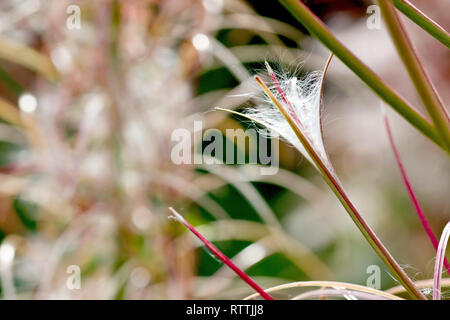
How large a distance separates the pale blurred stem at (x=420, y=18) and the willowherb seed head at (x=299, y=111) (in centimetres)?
3

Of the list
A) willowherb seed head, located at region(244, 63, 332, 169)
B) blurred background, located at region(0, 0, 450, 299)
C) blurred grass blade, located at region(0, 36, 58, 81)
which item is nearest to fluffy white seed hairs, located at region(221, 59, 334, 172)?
willowherb seed head, located at region(244, 63, 332, 169)

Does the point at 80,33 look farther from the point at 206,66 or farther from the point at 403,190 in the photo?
the point at 403,190

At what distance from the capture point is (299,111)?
17 centimetres

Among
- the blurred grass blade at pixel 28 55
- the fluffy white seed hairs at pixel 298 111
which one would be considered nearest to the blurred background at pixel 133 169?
the blurred grass blade at pixel 28 55

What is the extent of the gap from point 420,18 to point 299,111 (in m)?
0.05

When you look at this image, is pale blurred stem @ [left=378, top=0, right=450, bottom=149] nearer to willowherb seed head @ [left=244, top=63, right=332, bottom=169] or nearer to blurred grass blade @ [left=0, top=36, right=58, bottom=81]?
willowherb seed head @ [left=244, top=63, right=332, bottom=169]

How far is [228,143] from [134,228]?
0.17 m

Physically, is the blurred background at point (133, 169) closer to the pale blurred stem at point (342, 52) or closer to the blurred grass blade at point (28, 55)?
the blurred grass blade at point (28, 55)

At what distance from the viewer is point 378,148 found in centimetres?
77

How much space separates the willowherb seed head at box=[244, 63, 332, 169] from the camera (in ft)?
0.50

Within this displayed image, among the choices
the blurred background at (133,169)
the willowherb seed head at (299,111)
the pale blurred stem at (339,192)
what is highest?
the blurred background at (133,169)

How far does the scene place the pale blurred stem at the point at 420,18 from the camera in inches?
5.1

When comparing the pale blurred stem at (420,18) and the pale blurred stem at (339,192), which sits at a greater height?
the pale blurred stem at (420,18)
